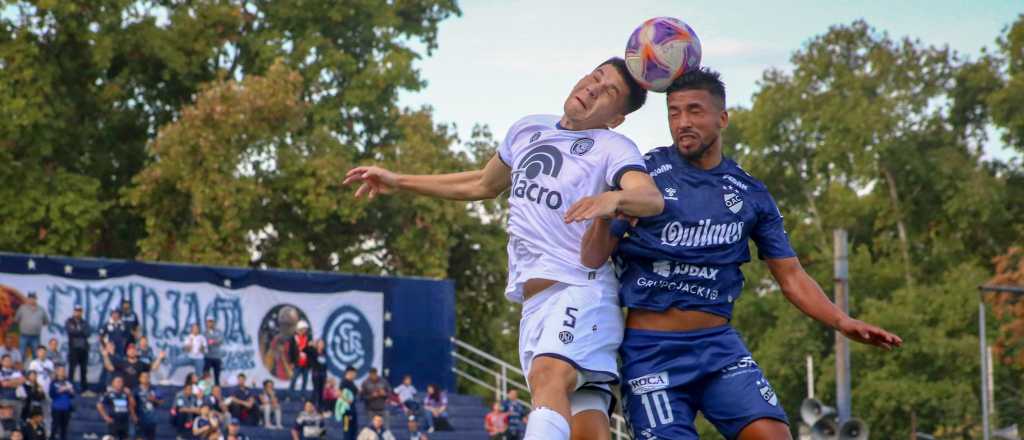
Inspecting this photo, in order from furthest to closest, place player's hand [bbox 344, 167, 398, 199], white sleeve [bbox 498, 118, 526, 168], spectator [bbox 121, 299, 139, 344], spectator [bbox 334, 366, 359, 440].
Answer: spectator [bbox 334, 366, 359, 440] < spectator [bbox 121, 299, 139, 344] < player's hand [bbox 344, 167, 398, 199] < white sleeve [bbox 498, 118, 526, 168]

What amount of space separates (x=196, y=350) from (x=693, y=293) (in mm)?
21520

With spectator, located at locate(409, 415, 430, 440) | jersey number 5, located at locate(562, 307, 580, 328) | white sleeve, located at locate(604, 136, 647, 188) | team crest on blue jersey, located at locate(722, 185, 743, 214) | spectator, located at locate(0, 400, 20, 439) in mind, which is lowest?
spectator, located at locate(409, 415, 430, 440)

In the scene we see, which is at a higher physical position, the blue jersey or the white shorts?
the blue jersey

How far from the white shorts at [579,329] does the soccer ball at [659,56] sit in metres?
1.02

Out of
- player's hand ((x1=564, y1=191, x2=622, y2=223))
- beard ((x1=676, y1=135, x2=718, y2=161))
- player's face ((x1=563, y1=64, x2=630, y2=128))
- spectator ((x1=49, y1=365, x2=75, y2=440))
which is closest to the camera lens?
player's hand ((x1=564, y1=191, x2=622, y2=223))

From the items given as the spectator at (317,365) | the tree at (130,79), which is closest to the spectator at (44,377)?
the spectator at (317,365)

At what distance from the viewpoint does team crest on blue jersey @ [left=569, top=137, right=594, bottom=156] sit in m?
7.45

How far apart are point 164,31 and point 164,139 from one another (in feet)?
15.9

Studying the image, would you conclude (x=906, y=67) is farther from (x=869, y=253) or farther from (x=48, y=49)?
(x=48, y=49)

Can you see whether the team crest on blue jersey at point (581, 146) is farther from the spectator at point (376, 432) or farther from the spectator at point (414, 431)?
the spectator at point (414, 431)

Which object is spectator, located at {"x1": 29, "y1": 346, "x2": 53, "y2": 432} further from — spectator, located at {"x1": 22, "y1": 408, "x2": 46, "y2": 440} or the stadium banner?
the stadium banner

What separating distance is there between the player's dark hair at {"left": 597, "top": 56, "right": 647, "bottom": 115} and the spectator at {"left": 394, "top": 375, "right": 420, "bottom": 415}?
22540mm

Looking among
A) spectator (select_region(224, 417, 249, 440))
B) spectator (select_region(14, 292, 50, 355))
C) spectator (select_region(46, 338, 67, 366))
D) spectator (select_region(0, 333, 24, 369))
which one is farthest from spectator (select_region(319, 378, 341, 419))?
spectator (select_region(0, 333, 24, 369))

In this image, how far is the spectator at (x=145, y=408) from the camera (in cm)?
2539
